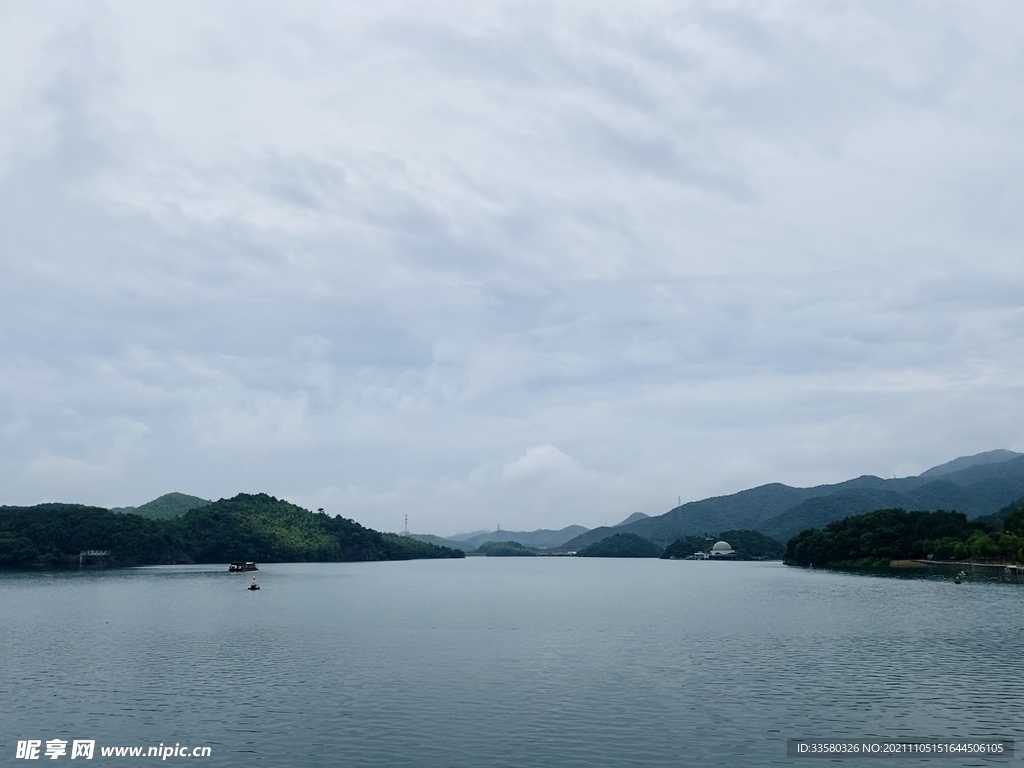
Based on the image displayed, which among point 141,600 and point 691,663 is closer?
point 691,663

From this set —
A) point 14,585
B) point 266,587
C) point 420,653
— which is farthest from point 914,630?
point 14,585

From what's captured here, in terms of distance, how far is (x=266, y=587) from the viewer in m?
160

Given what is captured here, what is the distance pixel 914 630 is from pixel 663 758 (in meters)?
52.6

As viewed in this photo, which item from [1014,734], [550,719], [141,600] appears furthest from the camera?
[141,600]

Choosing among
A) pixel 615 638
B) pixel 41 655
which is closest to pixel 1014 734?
pixel 615 638

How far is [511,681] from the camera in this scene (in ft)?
175

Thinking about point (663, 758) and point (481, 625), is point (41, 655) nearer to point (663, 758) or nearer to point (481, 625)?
point (481, 625)

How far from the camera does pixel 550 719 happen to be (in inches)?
1686

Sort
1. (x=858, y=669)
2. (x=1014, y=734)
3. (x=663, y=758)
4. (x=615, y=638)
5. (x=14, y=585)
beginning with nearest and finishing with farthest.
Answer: (x=663, y=758), (x=1014, y=734), (x=858, y=669), (x=615, y=638), (x=14, y=585)

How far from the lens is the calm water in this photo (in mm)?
38875

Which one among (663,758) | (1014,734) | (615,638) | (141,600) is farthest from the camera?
(141,600)

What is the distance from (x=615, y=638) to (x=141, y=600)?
80215mm

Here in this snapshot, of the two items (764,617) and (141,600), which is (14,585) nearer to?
(141,600)

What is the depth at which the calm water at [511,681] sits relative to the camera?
38.9m
